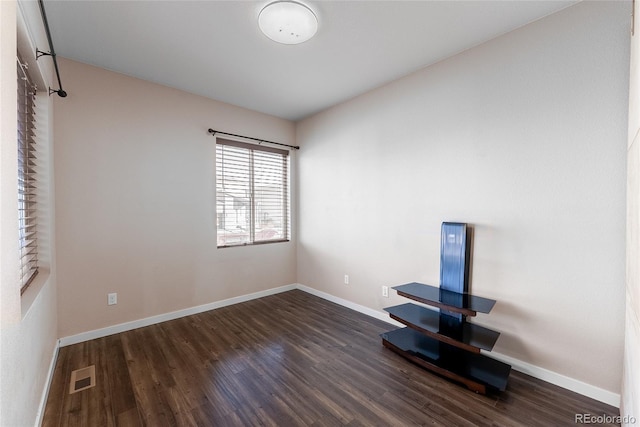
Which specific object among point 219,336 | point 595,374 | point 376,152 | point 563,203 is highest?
point 376,152

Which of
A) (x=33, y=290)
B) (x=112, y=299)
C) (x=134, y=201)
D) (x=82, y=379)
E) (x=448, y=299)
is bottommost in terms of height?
(x=82, y=379)

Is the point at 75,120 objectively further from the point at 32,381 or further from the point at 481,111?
the point at 481,111

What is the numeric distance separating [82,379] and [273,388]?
149 cm

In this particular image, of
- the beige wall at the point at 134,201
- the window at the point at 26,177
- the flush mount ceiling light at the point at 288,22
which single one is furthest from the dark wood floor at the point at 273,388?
the flush mount ceiling light at the point at 288,22

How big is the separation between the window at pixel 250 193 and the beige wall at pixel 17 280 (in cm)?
167

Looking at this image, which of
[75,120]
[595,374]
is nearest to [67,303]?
[75,120]

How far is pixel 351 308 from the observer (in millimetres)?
3547

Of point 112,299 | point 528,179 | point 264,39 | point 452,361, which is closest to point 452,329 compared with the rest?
point 452,361

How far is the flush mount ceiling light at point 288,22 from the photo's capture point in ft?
6.22

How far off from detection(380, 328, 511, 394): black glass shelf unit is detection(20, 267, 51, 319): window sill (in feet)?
8.47

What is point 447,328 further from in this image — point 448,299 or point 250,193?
point 250,193

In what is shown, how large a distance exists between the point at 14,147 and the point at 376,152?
9.61 feet

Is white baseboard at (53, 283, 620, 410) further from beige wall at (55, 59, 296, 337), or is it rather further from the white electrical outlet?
the white electrical outlet

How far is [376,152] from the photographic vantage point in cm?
325
